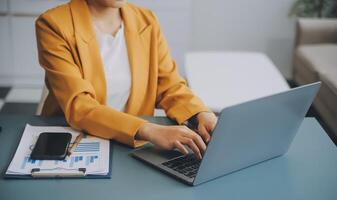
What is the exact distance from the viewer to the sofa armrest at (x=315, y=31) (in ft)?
12.4

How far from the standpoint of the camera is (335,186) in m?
1.38

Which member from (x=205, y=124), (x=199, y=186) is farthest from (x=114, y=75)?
(x=199, y=186)

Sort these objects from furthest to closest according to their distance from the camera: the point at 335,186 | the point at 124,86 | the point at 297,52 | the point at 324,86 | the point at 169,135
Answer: the point at 297,52 → the point at 324,86 → the point at 124,86 → the point at 169,135 → the point at 335,186

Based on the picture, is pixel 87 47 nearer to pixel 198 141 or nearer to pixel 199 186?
pixel 198 141

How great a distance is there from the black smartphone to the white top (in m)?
0.37

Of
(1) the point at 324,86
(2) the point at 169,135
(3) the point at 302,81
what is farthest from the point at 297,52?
(2) the point at 169,135

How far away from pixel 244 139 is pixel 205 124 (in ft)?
1.01

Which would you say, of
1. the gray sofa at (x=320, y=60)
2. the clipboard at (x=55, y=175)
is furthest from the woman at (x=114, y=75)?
the gray sofa at (x=320, y=60)

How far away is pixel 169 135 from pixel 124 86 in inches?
17.2

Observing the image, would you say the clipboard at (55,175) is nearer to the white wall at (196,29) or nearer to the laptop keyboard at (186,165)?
the laptop keyboard at (186,165)

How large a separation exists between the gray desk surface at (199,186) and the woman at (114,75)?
3.8 inches

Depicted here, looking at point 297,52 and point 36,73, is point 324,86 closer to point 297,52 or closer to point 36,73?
point 297,52

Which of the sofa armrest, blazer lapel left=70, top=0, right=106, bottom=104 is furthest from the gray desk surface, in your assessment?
the sofa armrest

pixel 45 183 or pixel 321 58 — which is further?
pixel 321 58
